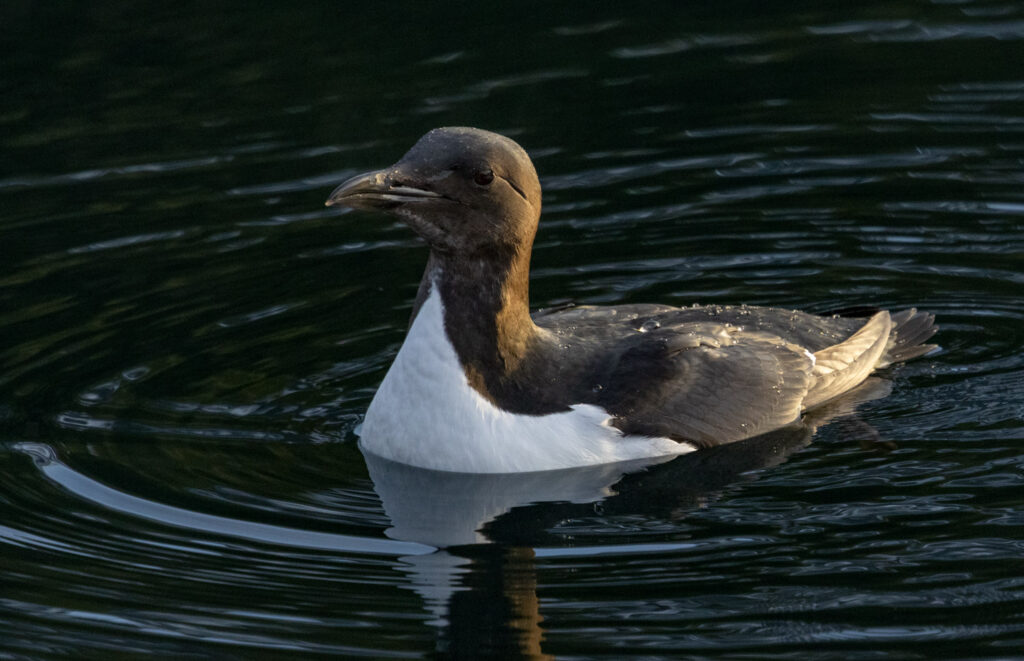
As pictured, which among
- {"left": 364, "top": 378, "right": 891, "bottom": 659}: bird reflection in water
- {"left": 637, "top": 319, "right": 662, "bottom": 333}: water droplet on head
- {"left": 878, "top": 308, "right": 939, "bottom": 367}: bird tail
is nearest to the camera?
{"left": 364, "top": 378, "right": 891, "bottom": 659}: bird reflection in water

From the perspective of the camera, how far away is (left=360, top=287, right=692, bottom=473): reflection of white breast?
27.9 feet

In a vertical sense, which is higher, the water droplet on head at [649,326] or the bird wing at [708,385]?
the water droplet on head at [649,326]

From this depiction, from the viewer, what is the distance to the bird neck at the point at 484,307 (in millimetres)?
8461

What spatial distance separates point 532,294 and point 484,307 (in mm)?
2305

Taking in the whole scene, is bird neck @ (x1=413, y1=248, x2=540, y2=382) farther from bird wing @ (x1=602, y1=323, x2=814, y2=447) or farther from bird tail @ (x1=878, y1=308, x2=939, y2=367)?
bird tail @ (x1=878, y1=308, x2=939, y2=367)

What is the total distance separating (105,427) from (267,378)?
1.00 m

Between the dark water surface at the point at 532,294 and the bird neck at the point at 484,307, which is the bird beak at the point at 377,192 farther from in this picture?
the dark water surface at the point at 532,294

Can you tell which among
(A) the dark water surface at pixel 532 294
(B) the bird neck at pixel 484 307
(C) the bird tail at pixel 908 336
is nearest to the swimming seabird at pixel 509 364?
(B) the bird neck at pixel 484 307

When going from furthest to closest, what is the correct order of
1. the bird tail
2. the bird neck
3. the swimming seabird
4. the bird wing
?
the bird tail, the bird wing, the bird neck, the swimming seabird

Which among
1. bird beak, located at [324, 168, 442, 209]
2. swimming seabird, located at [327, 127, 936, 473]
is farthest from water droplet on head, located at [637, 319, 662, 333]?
bird beak, located at [324, 168, 442, 209]

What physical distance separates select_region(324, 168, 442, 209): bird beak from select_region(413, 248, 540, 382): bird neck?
1.27ft

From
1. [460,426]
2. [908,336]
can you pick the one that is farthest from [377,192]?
[908,336]

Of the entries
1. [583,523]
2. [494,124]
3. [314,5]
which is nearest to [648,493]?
[583,523]

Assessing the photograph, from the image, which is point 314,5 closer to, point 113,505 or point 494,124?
point 494,124
